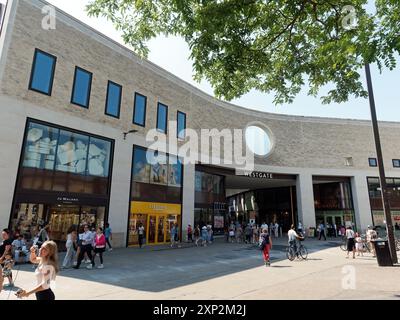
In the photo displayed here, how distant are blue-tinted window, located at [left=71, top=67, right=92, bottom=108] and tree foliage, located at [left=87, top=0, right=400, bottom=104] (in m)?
10.3

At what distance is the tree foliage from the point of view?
6.50 metres

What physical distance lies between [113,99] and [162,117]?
4530 mm

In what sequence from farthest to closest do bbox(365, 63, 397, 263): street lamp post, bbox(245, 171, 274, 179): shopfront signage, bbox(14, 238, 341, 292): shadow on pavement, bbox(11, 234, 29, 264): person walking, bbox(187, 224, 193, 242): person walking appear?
bbox(245, 171, 274, 179): shopfront signage, bbox(187, 224, 193, 242): person walking, bbox(11, 234, 29, 264): person walking, bbox(365, 63, 397, 263): street lamp post, bbox(14, 238, 341, 292): shadow on pavement

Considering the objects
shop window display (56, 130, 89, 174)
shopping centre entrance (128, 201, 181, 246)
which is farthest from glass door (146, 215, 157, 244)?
shop window display (56, 130, 89, 174)

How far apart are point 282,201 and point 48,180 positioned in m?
30.3

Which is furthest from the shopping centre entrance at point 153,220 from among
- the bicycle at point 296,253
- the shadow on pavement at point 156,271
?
the bicycle at point 296,253

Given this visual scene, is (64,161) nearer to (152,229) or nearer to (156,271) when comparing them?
(152,229)

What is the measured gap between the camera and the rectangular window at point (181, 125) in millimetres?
24188

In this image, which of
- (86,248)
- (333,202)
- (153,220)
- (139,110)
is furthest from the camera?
(333,202)

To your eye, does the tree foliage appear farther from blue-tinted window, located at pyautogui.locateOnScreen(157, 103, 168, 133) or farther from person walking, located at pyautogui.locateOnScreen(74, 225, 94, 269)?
blue-tinted window, located at pyautogui.locateOnScreen(157, 103, 168, 133)

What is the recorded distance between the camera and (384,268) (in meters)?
11.0

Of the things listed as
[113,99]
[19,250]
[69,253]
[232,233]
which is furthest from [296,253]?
[113,99]

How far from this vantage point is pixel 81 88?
17.8m
